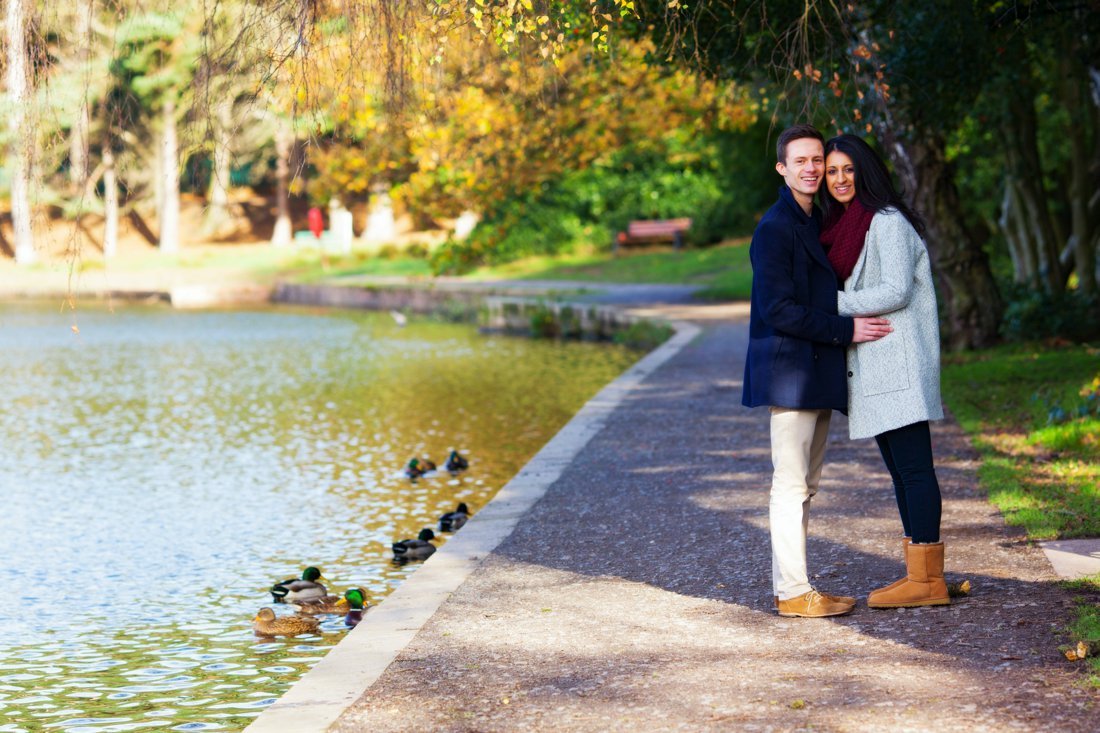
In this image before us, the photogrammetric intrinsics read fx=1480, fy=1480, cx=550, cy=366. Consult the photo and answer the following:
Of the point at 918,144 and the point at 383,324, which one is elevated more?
the point at 918,144

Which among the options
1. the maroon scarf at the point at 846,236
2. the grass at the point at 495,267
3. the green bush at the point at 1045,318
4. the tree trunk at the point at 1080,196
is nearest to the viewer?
the maroon scarf at the point at 846,236

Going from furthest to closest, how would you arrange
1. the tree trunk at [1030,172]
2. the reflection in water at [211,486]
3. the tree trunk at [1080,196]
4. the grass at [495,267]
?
the grass at [495,267] < the tree trunk at [1080,196] < the tree trunk at [1030,172] < the reflection in water at [211,486]

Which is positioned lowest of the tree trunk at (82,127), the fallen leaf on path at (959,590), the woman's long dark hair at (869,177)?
the fallen leaf on path at (959,590)

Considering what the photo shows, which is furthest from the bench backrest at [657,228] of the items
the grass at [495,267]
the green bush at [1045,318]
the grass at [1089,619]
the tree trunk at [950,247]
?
the grass at [1089,619]

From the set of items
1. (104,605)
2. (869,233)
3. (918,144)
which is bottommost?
(104,605)

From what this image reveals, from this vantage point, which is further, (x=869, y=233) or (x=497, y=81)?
(x=497, y=81)

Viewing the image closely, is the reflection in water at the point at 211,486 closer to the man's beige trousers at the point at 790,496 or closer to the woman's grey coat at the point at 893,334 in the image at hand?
the man's beige trousers at the point at 790,496

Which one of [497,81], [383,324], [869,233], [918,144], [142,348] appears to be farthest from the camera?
[383,324]

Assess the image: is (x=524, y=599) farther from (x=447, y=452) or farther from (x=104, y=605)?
(x=447, y=452)

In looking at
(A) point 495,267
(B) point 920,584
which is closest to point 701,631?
(B) point 920,584

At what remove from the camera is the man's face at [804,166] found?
222 inches

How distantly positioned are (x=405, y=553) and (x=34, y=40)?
3.62 m

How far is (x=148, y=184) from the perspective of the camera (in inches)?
2060

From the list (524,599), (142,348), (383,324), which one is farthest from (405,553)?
(383,324)
